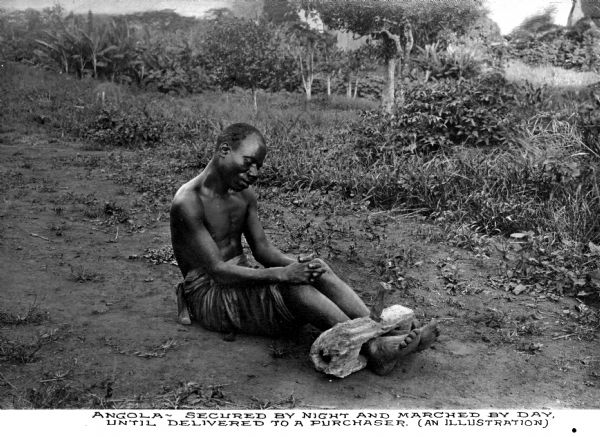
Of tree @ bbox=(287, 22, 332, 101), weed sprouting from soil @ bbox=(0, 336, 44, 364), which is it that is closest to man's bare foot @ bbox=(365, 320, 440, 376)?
weed sprouting from soil @ bbox=(0, 336, 44, 364)

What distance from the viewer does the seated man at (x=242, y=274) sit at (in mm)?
3031

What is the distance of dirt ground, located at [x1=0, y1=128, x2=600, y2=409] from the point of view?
286 centimetres

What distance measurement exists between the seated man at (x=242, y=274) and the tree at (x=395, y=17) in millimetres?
4806

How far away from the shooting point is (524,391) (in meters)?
3.01

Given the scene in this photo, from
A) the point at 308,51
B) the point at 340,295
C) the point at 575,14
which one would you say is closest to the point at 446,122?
the point at 575,14

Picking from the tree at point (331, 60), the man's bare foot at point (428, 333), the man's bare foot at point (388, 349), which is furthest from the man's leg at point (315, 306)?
the tree at point (331, 60)

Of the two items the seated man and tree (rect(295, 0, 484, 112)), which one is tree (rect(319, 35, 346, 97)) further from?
the seated man

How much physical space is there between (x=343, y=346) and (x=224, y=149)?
1.17 metres

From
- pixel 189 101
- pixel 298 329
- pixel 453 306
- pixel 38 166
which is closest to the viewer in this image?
pixel 298 329

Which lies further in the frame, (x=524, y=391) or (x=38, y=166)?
(x=38, y=166)

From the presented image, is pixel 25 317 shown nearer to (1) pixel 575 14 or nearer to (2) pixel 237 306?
(2) pixel 237 306

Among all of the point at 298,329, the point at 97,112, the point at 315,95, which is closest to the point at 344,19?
the point at 315,95

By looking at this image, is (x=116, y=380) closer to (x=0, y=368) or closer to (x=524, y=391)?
(x=0, y=368)

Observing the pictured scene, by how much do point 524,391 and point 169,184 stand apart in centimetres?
457
